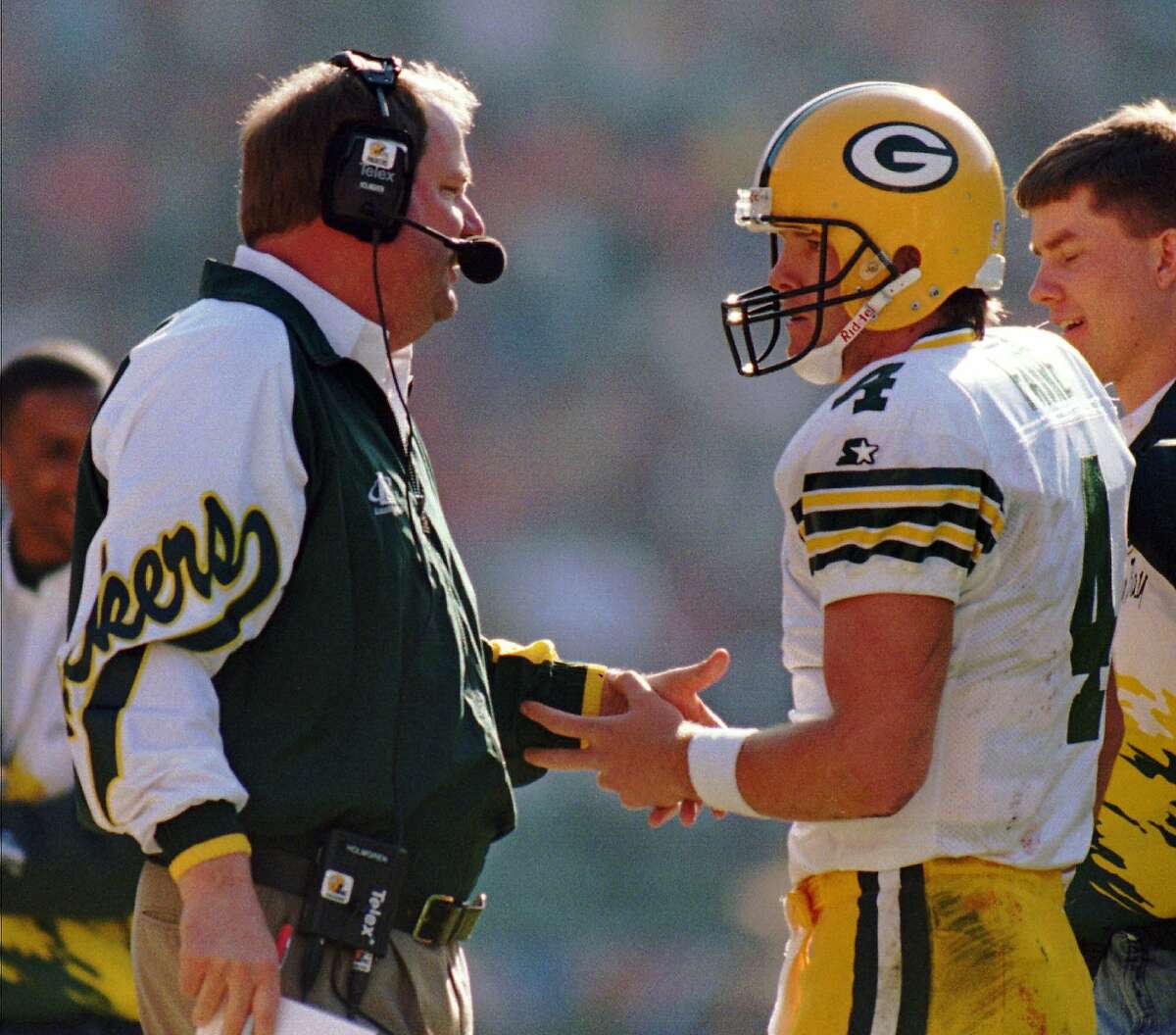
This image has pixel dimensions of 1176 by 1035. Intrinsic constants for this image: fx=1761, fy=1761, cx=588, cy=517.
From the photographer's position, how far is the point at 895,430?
2.15m

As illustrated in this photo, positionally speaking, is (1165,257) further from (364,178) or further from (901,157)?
(364,178)

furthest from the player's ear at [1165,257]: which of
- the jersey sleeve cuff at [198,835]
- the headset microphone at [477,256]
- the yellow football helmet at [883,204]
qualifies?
the jersey sleeve cuff at [198,835]

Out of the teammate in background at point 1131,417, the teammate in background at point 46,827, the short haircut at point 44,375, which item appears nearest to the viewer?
the teammate in background at point 1131,417

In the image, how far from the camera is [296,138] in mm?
2453

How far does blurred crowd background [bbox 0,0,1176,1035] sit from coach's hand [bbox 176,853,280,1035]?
379 cm

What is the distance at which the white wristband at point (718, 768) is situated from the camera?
7.50 feet

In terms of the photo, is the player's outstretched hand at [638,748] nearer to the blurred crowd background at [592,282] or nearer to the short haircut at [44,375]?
the short haircut at [44,375]

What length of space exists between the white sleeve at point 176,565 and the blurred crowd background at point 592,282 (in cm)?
379

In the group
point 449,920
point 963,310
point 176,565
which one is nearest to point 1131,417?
point 963,310

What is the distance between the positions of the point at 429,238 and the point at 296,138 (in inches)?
9.5

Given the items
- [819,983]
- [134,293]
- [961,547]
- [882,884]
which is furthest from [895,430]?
[134,293]

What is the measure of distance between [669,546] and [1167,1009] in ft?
11.5

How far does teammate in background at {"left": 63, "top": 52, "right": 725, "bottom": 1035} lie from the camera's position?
201 centimetres

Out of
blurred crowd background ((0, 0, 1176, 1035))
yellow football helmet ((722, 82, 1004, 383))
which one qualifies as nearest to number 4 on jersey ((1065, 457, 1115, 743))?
yellow football helmet ((722, 82, 1004, 383))
